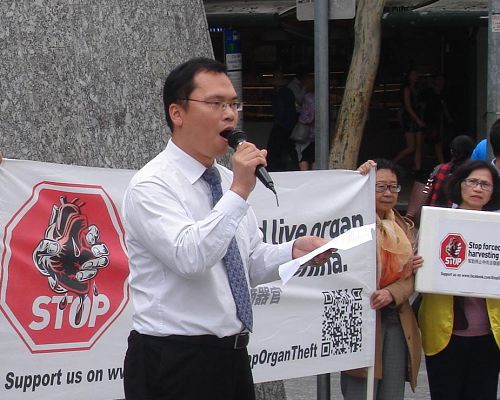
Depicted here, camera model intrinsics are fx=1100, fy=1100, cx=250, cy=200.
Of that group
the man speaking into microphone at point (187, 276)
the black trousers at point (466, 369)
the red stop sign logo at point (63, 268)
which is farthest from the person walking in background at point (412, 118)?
the man speaking into microphone at point (187, 276)

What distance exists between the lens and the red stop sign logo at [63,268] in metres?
4.70

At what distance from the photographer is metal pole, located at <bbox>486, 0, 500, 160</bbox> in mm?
9258

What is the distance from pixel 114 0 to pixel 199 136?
89.8 inches

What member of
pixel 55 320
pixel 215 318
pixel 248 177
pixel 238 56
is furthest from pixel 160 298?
pixel 238 56

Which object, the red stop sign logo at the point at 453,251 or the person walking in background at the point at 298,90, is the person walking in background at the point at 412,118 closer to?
the person walking in background at the point at 298,90

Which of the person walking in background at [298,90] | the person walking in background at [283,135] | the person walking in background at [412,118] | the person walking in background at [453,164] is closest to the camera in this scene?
the person walking in background at [453,164]

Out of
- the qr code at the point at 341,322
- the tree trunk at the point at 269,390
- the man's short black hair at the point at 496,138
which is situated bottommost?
the tree trunk at the point at 269,390

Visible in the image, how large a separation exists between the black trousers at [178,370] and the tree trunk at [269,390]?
245cm

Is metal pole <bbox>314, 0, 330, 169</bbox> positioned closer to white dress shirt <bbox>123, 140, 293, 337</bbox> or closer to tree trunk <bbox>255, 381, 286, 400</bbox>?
tree trunk <bbox>255, 381, 286, 400</bbox>

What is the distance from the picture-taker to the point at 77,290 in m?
4.86

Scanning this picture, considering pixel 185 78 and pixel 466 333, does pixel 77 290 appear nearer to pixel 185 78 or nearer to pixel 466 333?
pixel 185 78

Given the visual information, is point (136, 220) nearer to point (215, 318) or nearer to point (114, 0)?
point (215, 318)

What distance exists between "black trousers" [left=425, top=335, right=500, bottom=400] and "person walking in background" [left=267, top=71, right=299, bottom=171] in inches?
393

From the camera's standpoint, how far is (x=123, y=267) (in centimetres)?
501
